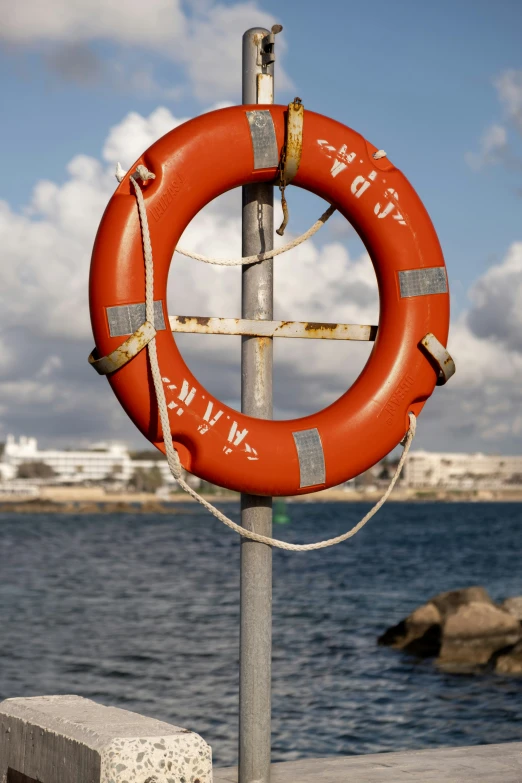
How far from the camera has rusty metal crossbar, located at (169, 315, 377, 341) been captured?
3.29m

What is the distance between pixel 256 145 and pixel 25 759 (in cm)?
195

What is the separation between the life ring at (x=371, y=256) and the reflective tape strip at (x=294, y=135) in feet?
0.11

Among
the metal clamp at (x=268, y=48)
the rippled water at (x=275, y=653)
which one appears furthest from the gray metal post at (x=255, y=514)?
the rippled water at (x=275, y=653)

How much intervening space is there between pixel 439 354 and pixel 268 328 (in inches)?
22.4

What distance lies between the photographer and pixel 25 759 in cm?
290

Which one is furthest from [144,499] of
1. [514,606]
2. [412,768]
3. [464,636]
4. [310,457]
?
[310,457]

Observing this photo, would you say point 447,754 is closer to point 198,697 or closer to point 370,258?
point 370,258

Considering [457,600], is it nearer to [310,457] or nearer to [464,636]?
[464,636]

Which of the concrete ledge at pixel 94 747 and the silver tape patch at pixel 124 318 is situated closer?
the concrete ledge at pixel 94 747

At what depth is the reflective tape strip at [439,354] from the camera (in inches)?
134

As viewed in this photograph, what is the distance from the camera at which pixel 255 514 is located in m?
3.38

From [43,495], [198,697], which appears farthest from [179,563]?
[43,495]

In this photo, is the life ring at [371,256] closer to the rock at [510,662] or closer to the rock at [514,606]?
the rock at [510,662]

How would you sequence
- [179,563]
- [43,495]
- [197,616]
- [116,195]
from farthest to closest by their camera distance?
[43,495]
[179,563]
[197,616]
[116,195]
